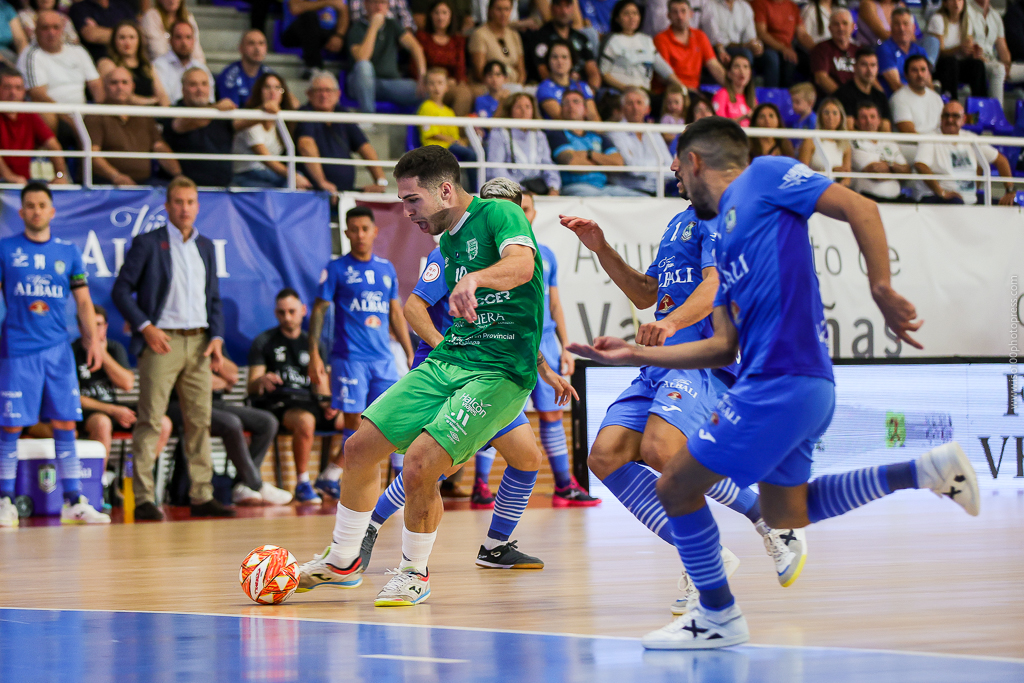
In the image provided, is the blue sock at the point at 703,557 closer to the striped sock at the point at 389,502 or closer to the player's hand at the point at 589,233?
the player's hand at the point at 589,233

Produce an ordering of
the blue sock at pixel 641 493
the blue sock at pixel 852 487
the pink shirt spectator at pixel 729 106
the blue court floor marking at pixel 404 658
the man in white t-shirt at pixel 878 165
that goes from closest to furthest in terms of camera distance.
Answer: the blue court floor marking at pixel 404 658, the blue sock at pixel 852 487, the blue sock at pixel 641 493, the man in white t-shirt at pixel 878 165, the pink shirt spectator at pixel 729 106

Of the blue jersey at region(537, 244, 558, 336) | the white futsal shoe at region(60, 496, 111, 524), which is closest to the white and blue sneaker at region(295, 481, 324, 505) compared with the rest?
the white futsal shoe at region(60, 496, 111, 524)

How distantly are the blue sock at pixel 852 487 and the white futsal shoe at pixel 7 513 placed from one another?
7.06m

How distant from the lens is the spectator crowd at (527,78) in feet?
36.8

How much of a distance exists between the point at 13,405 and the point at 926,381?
27.1 ft

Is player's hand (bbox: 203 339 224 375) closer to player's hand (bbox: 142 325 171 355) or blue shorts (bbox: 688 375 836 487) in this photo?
player's hand (bbox: 142 325 171 355)

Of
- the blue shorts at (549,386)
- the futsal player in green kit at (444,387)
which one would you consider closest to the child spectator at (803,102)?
the blue shorts at (549,386)

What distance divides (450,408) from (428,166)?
0.97 metres

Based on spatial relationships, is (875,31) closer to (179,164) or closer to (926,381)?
(926,381)

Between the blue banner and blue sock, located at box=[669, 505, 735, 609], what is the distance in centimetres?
754

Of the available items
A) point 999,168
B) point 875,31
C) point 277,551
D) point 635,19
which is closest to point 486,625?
point 277,551

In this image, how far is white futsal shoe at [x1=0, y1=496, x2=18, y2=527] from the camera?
9.27 metres

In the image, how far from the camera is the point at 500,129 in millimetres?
12141

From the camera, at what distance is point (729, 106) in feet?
46.8
